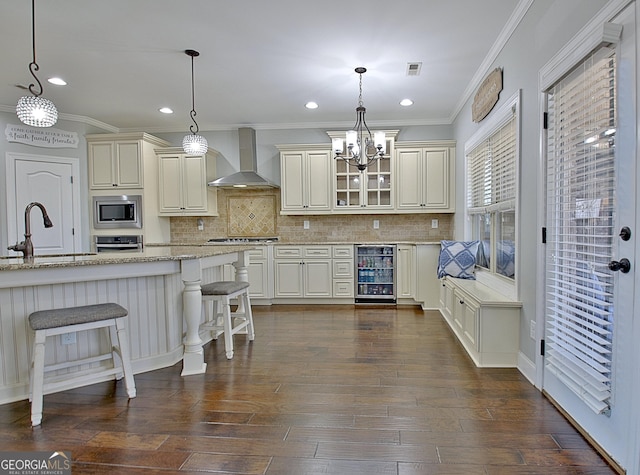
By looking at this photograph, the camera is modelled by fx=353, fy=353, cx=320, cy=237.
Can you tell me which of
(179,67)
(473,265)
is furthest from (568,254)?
(179,67)

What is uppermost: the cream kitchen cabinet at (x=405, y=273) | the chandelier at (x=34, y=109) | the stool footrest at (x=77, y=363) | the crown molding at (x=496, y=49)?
the crown molding at (x=496, y=49)

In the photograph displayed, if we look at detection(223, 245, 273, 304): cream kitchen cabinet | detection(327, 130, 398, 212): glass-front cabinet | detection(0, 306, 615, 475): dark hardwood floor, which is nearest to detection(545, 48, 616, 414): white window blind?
detection(0, 306, 615, 475): dark hardwood floor

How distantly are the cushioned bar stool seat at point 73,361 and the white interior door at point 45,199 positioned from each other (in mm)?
3253

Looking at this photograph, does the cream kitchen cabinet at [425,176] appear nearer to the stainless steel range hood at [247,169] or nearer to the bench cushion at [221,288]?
the stainless steel range hood at [247,169]

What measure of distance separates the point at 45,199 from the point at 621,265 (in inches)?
239

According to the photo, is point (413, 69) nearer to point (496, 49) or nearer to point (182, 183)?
point (496, 49)

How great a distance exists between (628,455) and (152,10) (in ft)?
12.6

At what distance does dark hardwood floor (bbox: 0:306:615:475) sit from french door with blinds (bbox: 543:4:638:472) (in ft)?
0.85

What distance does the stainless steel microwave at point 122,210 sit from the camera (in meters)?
5.11

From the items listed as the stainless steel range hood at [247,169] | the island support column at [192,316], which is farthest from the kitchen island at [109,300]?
the stainless steel range hood at [247,169]

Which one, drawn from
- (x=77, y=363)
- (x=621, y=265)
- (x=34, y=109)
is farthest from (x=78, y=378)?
(x=621, y=265)

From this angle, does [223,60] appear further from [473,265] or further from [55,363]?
[473,265]

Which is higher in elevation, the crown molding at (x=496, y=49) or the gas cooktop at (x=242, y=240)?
the crown molding at (x=496, y=49)

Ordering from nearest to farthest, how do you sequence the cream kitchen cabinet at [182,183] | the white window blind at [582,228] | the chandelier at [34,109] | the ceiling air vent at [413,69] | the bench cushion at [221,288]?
the white window blind at [582,228] → the chandelier at [34,109] → the bench cushion at [221,288] → the ceiling air vent at [413,69] → the cream kitchen cabinet at [182,183]
